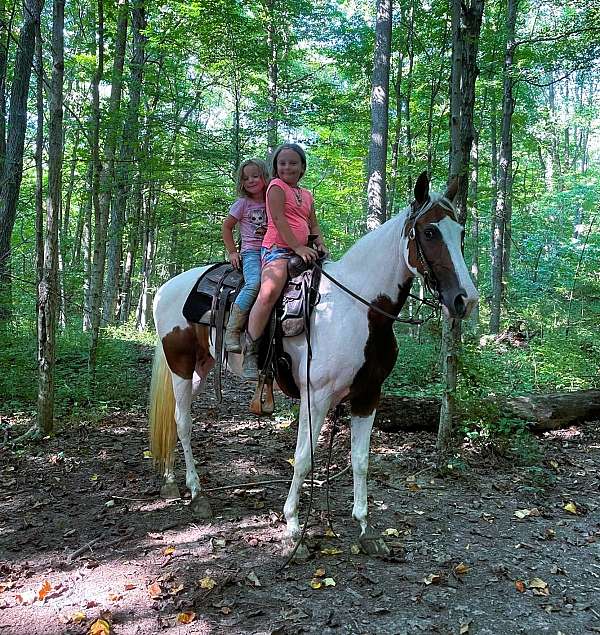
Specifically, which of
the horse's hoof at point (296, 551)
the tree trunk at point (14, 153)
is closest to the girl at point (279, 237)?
the horse's hoof at point (296, 551)

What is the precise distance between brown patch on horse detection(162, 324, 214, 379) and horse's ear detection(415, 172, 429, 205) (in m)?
2.34

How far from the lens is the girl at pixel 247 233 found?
3943mm

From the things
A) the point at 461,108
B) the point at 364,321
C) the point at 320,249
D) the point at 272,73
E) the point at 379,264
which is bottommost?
the point at 364,321

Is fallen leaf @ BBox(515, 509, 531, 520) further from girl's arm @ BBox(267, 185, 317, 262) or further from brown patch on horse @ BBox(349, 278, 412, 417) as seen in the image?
girl's arm @ BBox(267, 185, 317, 262)

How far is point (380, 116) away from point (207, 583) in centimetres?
881

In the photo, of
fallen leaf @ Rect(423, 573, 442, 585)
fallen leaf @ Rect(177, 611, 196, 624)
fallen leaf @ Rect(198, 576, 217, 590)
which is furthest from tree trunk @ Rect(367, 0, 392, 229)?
fallen leaf @ Rect(177, 611, 196, 624)

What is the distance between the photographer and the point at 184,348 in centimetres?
462

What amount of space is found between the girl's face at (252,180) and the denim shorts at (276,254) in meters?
0.80

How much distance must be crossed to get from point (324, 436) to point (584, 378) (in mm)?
5016

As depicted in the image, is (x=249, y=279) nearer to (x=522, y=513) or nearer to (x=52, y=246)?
(x=52, y=246)

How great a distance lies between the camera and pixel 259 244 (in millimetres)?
4176

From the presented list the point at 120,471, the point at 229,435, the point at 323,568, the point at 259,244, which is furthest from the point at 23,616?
the point at 229,435

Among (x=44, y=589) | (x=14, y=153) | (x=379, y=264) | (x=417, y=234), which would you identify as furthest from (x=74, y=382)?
(x=417, y=234)

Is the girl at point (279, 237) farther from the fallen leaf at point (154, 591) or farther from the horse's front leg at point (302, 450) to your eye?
the fallen leaf at point (154, 591)
